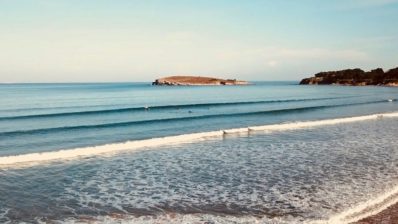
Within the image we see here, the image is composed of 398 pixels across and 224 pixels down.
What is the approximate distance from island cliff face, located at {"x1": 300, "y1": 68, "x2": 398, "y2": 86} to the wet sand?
154 meters

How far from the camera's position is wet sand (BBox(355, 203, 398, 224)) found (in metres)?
9.05

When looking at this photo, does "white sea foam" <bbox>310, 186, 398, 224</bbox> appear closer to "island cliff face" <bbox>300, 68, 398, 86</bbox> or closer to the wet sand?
the wet sand

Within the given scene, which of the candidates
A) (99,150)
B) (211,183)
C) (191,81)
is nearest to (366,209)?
(211,183)

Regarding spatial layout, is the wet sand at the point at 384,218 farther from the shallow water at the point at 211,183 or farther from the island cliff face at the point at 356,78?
the island cliff face at the point at 356,78

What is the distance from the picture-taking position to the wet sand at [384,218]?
29.7ft

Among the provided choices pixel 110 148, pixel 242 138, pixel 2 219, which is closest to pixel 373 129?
pixel 242 138

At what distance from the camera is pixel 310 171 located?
14.4 m

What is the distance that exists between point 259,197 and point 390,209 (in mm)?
3082

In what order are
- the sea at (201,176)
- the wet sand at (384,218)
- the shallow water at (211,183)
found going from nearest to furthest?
the wet sand at (384,218) → the sea at (201,176) → the shallow water at (211,183)

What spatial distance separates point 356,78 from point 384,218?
173m

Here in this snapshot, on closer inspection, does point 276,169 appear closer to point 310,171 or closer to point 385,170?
point 310,171

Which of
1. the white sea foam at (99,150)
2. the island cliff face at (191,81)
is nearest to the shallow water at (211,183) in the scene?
the white sea foam at (99,150)

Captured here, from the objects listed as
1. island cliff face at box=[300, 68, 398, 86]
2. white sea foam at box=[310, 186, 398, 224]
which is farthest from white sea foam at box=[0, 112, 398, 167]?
island cliff face at box=[300, 68, 398, 86]

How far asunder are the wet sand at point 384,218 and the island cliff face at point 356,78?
506 ft
